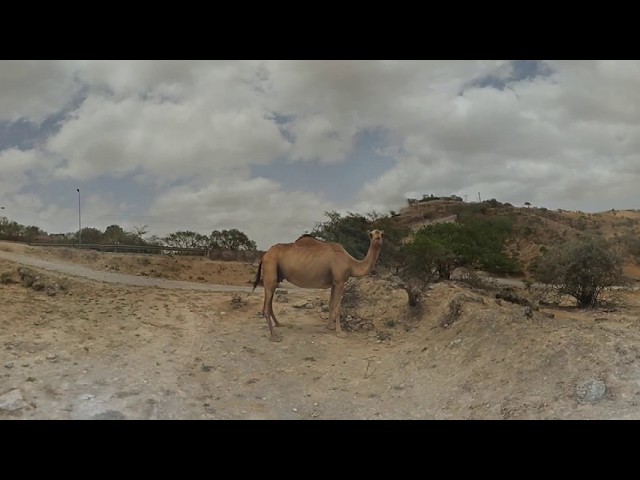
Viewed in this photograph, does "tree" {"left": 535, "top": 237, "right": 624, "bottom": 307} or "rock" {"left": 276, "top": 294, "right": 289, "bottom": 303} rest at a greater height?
"tree" {"left": 535, "top": 237, "right": 624, "bottom": 307}

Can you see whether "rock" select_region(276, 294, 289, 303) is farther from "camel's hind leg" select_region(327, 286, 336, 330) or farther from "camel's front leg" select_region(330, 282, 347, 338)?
"camel's front leg" select_region(330, 282, 347, 338)

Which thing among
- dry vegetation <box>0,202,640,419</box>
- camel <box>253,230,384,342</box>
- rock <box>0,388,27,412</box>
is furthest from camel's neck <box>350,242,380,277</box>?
rock <box>0,388,27,412</box>

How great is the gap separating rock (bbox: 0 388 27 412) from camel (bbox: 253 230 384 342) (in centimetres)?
557

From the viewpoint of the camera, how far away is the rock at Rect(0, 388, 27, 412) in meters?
7.69

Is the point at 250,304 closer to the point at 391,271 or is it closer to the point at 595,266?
the point at 391,271

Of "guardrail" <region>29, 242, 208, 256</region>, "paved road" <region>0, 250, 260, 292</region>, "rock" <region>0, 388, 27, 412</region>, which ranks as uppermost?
"guardrail" <region>29, 242, 208, 256</region>

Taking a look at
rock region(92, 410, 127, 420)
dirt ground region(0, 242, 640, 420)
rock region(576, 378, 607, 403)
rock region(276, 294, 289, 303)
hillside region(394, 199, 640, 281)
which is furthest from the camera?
hillside region(394, 199, 640, 281)

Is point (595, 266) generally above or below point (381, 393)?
above

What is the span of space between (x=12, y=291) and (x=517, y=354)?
1254 centimetres

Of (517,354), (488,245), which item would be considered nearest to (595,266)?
(488,245)

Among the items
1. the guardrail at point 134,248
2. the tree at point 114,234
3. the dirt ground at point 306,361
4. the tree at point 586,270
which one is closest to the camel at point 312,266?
the dirt ground at point 306,361

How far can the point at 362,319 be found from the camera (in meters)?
14.1

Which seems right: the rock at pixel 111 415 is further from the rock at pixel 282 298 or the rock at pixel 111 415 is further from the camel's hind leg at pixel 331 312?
the rock at pixel 282 298

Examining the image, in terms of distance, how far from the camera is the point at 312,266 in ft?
42.0
